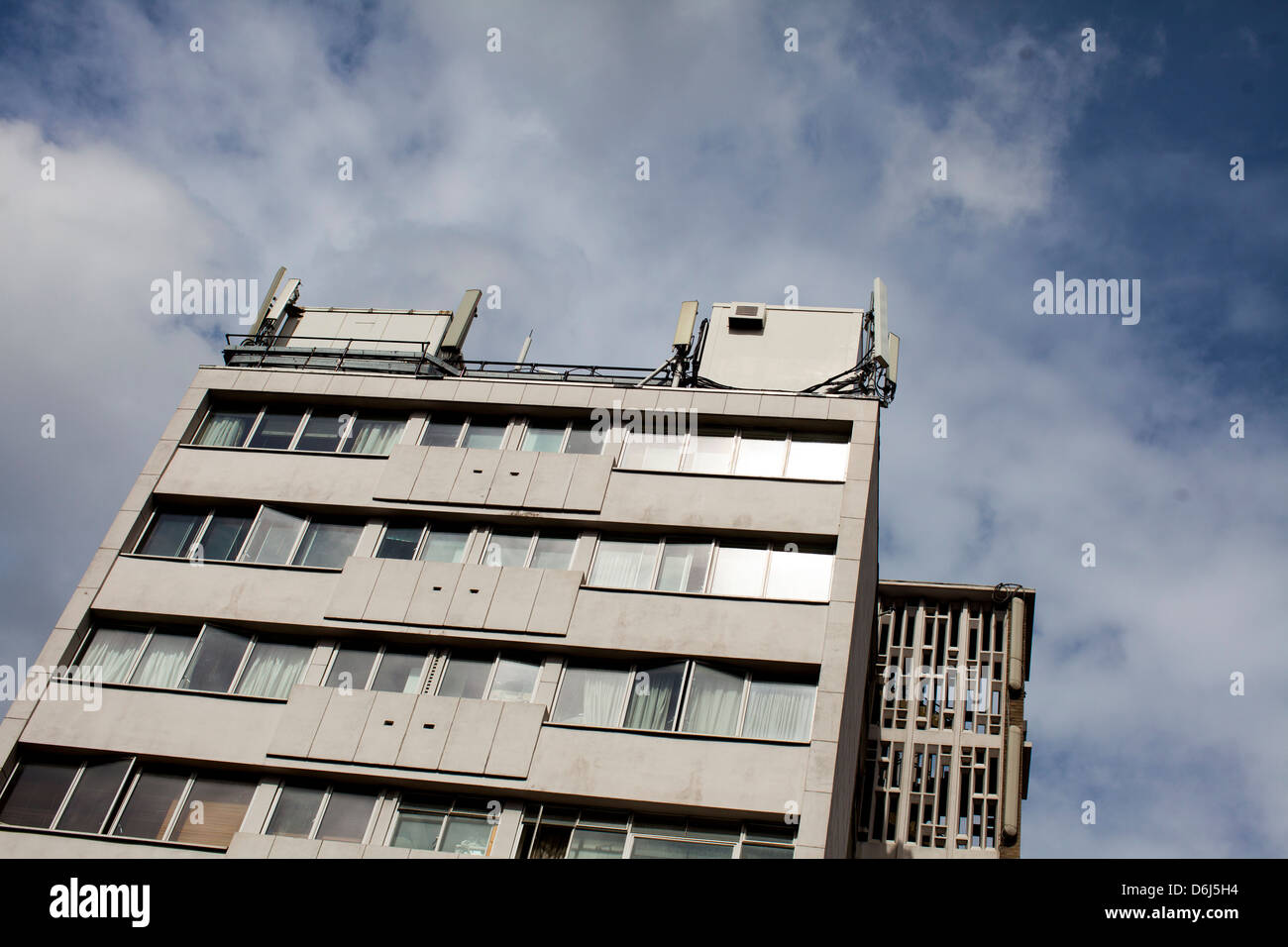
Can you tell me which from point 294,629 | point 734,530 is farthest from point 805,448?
point 294,629

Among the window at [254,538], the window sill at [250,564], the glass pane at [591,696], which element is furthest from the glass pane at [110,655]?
the glass pane at [591,696]

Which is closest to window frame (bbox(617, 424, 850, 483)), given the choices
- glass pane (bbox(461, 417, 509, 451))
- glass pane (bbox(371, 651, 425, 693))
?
glass pane (bbox(461, 417, 509, 451))

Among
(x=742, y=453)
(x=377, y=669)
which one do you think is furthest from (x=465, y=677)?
(x=742, y=453)

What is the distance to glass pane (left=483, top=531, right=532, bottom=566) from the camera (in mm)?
24375

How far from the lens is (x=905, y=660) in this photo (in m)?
45.4

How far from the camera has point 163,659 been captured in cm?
2383

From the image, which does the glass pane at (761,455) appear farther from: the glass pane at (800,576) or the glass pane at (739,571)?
the glass pane at (800,576)

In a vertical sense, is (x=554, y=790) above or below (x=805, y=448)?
below

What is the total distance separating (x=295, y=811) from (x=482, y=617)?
198 inches

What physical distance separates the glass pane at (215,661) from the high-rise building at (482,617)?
6 cm
